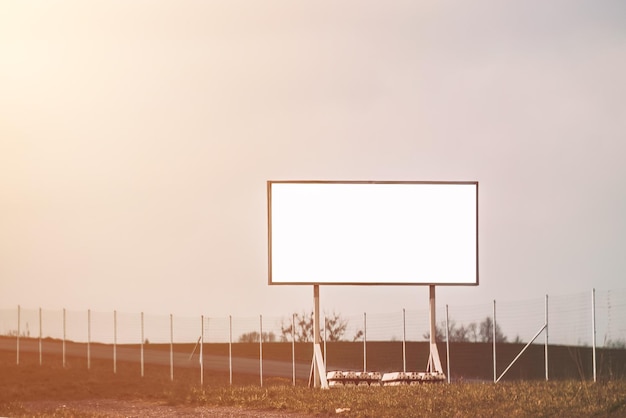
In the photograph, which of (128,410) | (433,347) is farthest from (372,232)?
(128,410)

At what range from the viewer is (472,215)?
899 inches

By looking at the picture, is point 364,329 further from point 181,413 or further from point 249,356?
point 249,356

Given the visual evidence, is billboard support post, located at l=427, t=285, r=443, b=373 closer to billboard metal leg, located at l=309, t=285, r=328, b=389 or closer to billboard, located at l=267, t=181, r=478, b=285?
billboard, located at l=267, t=181, r=478, b=285

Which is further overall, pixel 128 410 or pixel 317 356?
pixel 317 356

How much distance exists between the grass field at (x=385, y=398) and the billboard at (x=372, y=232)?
3045 mm

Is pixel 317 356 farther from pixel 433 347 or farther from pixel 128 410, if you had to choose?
pixel 128 410

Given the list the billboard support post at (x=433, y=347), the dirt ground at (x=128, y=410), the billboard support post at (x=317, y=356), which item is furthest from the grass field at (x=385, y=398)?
the billboard support post at (x=433, y=347)

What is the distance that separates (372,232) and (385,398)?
225 inches

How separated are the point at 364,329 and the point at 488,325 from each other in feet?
10.6

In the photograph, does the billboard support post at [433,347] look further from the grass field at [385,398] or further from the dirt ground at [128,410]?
the dirt ground at [128,410]

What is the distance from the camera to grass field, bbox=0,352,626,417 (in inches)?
619

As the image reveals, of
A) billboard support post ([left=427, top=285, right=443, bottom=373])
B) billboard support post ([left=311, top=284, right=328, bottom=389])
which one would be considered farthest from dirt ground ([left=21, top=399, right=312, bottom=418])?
billboard support post ([left=427, top=285, right=443, bottom=373])

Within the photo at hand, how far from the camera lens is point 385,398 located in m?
17.8

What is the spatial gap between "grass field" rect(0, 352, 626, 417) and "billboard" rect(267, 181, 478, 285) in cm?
305
